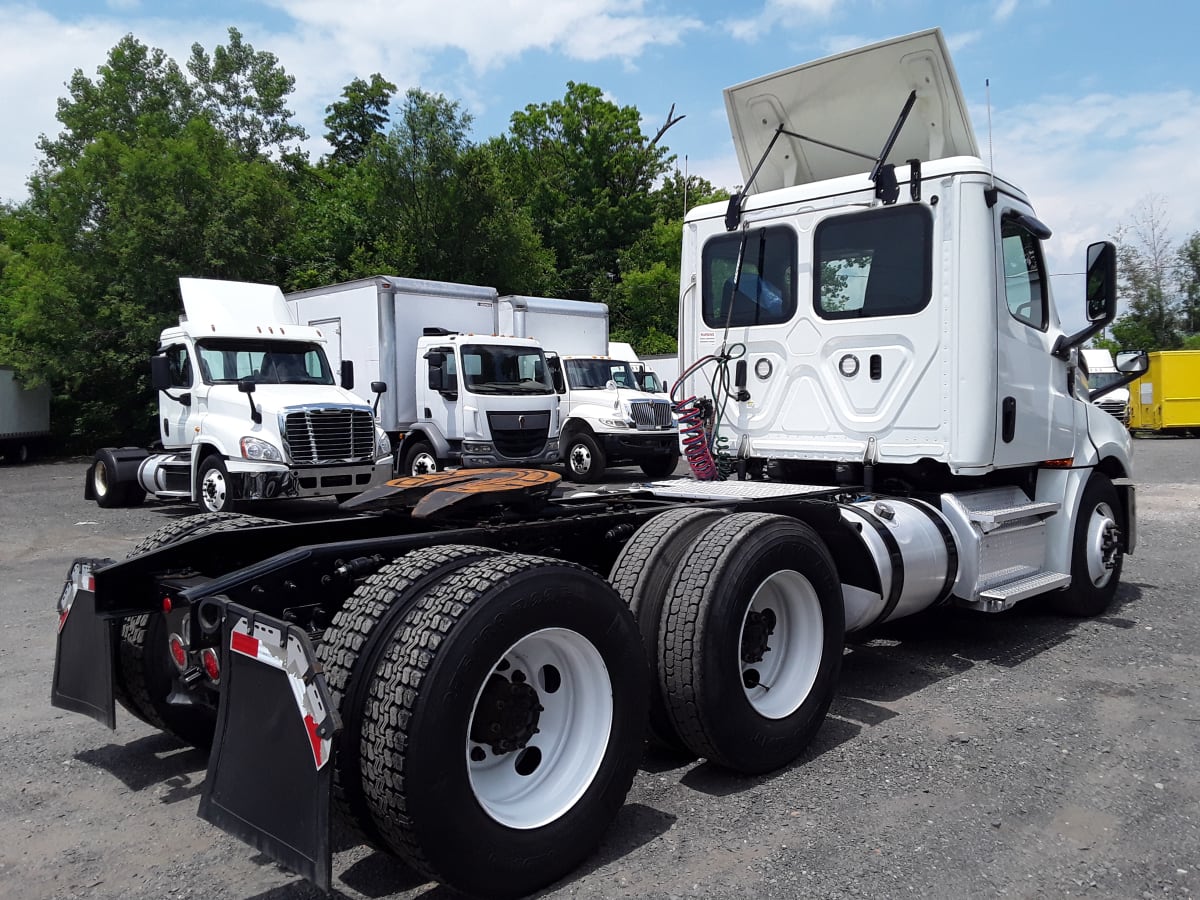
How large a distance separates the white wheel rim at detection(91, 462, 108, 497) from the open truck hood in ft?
40.5

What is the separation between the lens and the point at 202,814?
2783 millimetres

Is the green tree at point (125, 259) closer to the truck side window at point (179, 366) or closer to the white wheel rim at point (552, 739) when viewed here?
the truck side window at point (179, 366)

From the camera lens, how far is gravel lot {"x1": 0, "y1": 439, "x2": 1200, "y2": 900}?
123 inches

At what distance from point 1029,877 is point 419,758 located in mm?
2095

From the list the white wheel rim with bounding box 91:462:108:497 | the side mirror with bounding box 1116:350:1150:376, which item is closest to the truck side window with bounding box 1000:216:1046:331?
the side mirror with bounding box 1116:350:1150:376

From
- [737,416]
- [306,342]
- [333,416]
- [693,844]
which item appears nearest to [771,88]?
[737,416]

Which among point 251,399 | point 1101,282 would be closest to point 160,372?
point 251,399

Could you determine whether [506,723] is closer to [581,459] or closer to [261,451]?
[261,451]

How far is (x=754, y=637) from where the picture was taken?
A: 405 cm

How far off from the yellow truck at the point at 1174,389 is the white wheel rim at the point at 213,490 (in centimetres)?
2789

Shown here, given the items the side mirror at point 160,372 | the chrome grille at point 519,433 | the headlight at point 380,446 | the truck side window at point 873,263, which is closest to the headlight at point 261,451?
the headlight at point 380,446

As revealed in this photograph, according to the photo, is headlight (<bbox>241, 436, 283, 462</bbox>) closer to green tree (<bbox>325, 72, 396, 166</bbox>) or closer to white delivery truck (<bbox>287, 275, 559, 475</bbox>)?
white delivery truck (<bbox>287, 275, 559, 475</bbox>)

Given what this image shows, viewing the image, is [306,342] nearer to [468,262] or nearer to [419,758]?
[419,758]

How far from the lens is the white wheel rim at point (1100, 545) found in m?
6.64
